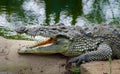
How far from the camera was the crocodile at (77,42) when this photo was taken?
18.1 ft

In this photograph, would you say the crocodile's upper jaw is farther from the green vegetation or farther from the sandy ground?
the green vegetation

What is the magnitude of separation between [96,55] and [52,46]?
2.00 feet

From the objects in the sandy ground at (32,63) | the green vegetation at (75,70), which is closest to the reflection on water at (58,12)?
the sandy ground at (32,63)

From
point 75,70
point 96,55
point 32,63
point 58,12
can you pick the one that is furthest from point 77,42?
point 58,12

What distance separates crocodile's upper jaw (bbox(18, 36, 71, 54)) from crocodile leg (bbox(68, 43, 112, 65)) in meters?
0.22

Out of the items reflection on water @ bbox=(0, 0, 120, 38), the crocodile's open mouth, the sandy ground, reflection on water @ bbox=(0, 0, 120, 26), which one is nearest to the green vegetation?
the sandy ground

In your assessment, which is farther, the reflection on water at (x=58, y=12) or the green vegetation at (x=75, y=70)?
the reflection on water at (x=58, y=12)

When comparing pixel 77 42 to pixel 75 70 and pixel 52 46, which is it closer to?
pixel 52 46

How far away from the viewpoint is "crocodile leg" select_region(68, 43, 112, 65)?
17.6 ft

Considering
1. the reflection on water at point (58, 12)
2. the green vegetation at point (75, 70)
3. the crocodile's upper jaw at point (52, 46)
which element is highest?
the crocodile's upper jaw at point (52, 46)

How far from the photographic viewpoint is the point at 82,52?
5602 millimetres

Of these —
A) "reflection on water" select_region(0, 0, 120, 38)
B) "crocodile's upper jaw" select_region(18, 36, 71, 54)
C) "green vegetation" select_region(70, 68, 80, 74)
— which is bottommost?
"green vegetation" select_region(70, 68, 80, 74)

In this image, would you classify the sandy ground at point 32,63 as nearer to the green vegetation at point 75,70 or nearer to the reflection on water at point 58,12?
the green vegetation at point 75,70

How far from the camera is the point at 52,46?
216 inches
